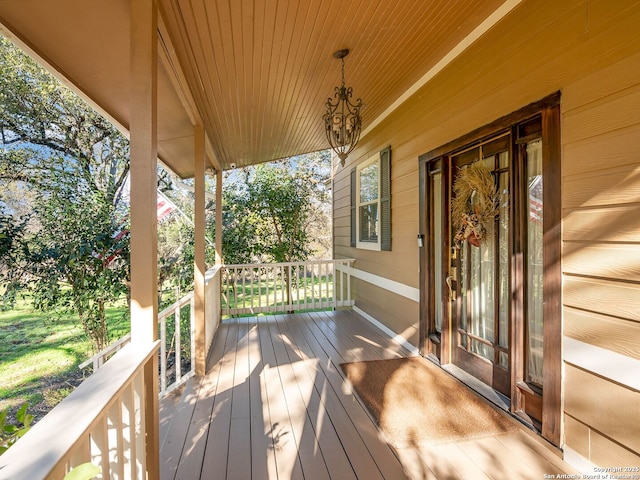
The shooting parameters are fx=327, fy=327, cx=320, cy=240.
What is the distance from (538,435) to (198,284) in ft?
9.76

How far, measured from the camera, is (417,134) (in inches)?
138

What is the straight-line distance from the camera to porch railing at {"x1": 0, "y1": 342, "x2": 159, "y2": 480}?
73 centimetres

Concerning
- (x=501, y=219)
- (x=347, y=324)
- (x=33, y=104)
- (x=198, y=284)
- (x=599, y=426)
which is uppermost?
(x=33, y=104)

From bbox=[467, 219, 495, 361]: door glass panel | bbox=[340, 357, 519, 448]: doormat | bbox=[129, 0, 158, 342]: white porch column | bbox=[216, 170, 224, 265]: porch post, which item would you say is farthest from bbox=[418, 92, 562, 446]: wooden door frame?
bbox=[216, 170, 224, 265]: porch post

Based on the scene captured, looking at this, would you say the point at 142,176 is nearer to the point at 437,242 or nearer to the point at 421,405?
the point at 421,405

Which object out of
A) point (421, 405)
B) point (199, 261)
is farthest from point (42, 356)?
point (421, 405)

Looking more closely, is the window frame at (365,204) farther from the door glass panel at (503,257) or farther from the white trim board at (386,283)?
the door glass panel at (503,257)

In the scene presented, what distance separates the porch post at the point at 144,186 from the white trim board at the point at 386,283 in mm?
2693

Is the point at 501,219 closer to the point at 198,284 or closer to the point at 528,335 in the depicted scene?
the point at 528,335

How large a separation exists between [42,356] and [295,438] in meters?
4.76

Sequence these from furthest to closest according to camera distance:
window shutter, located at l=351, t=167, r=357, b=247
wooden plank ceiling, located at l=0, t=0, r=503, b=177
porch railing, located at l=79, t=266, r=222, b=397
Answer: window shutter, located at l=351, t=167, r=357, b=247
porch railing, located at l=79, t=266, r=222, b=397
wooden plank ceiling, located at l=0, t=0, r=503, b=177

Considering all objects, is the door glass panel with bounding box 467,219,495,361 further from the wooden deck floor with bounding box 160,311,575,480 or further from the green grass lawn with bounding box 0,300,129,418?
the green grass lawn with bounding box 0,300,129,418

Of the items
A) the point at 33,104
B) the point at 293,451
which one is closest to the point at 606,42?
the point at 293,451

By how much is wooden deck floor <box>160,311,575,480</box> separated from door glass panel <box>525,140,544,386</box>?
1.58 ft
